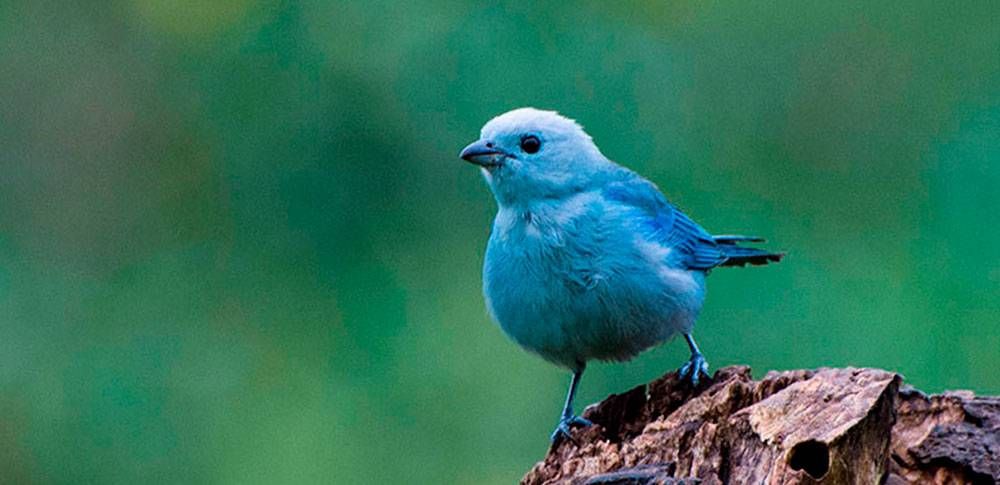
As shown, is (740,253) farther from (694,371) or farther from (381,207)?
(381,207)

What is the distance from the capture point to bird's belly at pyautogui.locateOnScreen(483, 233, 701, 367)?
5.00 m

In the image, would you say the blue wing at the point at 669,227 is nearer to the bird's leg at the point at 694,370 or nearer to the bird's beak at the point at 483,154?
the bird's beak at the point at 483,154

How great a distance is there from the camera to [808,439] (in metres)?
3.59

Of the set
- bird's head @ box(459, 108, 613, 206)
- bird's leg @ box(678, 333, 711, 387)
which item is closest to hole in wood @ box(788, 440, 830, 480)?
bird's leg @ box(678, 333, 711, 387)

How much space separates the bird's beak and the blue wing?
398 millimetres

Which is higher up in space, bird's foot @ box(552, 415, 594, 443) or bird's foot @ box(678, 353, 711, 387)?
bird's foot @ box(678, 353, 711, 387)

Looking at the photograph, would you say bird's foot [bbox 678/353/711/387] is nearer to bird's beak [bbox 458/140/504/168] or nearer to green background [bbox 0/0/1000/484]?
bird's beak [bbox 458/140/504/168]

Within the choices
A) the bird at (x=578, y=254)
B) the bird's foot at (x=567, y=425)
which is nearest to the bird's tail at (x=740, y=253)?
the bird at (x=578, y=254)

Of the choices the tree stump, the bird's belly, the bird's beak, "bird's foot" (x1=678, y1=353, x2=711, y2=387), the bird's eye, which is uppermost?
the bird's eye

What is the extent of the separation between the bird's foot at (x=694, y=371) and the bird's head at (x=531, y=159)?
3.01 ft

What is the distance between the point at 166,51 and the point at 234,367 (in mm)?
1467

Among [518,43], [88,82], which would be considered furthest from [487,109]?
[88,82]

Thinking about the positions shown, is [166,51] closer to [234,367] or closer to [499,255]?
[234,367]

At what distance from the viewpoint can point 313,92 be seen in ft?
22.8
